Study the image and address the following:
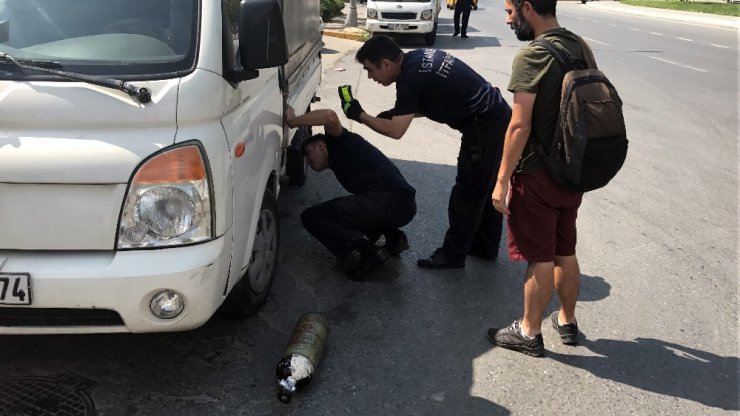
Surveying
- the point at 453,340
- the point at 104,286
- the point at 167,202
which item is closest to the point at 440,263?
the point at 453,340

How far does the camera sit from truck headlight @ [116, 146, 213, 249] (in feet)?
8.41

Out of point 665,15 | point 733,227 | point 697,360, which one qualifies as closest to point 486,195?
point 697,360

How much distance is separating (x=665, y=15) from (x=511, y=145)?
34.7 metres

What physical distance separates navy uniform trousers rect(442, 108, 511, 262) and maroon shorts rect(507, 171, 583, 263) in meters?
0.89

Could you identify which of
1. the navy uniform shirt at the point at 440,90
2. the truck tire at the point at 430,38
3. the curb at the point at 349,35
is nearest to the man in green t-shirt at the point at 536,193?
the navy uniform shirt at the point at 440,90

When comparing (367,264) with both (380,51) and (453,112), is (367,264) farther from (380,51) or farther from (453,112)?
(380,51)

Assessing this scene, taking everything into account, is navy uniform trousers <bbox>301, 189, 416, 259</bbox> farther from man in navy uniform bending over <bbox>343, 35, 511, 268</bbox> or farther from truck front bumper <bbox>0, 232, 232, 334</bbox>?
truck front bumper <bbox>0, 232, 232, 334</bbox>

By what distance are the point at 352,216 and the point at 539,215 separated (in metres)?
1.40

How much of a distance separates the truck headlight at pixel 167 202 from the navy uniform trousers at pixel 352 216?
1680mm

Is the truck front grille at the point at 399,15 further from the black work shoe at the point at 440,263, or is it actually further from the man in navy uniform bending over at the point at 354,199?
the black work shoe at the point at 440,263

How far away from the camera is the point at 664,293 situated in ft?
14.3

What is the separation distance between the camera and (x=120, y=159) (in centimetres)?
252

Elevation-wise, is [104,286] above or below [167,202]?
below

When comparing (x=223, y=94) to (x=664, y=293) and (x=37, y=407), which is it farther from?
(x=664, y=293)
